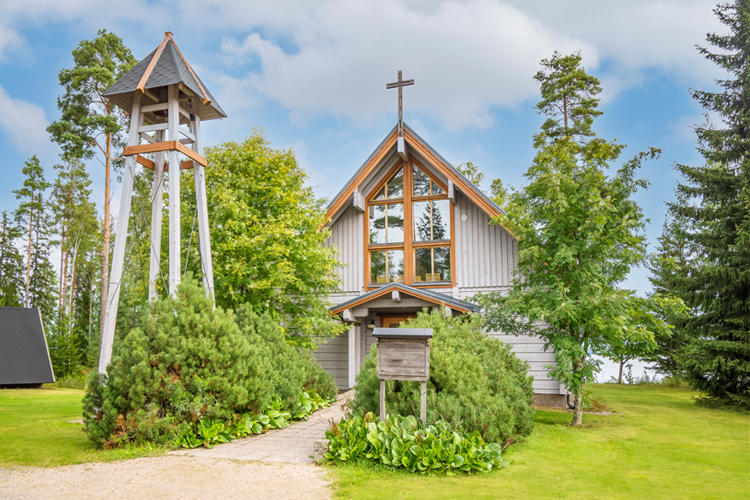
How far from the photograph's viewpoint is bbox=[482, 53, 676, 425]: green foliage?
10289 mm

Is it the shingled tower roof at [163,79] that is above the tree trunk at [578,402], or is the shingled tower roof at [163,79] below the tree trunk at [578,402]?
above

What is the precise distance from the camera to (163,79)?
31.7 feet

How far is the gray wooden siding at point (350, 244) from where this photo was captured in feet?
53.5

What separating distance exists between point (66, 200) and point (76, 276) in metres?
4.62

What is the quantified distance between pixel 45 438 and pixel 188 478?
4187 mm

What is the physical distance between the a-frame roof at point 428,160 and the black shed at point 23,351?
41.5 feet

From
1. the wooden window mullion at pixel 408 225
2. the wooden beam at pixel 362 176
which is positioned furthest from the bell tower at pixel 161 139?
the wooden window mullion at pixel 408 225

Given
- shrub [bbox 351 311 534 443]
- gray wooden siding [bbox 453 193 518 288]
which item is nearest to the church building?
gray wooden siding [bbox 453 193 518 288]

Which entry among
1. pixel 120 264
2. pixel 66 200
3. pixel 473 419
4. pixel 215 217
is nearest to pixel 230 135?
pixel 215 217

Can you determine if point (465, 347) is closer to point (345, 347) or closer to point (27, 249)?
point (345, 347)

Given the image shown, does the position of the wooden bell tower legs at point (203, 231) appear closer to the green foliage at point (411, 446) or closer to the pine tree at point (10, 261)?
the green foliage at point (411, 446)

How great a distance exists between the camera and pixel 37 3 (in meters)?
15.4

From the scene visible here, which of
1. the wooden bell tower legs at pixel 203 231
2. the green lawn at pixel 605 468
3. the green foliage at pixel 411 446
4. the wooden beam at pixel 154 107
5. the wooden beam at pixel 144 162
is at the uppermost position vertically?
the wooden beam at pixel 154 107

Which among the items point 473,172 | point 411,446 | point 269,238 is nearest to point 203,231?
point 269,238
